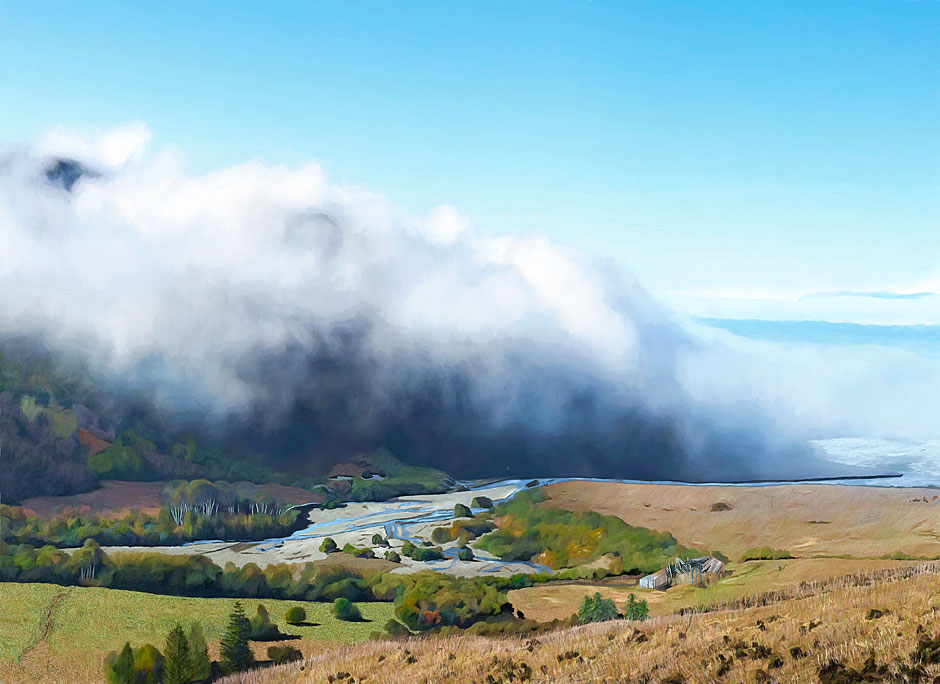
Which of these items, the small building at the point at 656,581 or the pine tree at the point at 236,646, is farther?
the small building at the point at 656,581

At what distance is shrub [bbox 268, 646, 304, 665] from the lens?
1177cm

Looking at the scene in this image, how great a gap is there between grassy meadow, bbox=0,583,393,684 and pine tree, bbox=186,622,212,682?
445mm

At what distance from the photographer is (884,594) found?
928 cm

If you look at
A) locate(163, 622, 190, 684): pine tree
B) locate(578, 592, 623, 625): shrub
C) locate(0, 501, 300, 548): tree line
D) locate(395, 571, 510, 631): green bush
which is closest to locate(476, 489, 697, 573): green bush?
locate(578, 592, 623, 625): shrub

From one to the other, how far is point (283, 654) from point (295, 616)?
157 centimetres

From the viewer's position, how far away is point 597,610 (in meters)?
12.1

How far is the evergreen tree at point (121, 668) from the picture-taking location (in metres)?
11.2

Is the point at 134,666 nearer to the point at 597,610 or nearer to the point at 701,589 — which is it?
the point at 597,610

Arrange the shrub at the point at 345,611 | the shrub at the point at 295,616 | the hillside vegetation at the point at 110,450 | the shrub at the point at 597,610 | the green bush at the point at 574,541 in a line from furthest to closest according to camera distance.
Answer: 1. the hillside vegetation at the point at 110,450
2. the green bush at the point at 574,541
3. the shrub at the point at 345,611
4. the shrub at the point at 295,616
5. the shrub at the point at 597,610

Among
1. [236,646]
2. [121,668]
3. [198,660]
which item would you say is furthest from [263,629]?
[121,668]

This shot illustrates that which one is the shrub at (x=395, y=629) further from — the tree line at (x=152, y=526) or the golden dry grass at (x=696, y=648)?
the tree line at (x=152, y=526)

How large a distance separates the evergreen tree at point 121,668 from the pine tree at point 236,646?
4.77 feet

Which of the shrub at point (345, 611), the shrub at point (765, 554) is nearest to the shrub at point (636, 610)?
the shrub at point (765, 554)

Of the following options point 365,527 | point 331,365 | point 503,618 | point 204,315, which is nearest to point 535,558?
point 503,618
